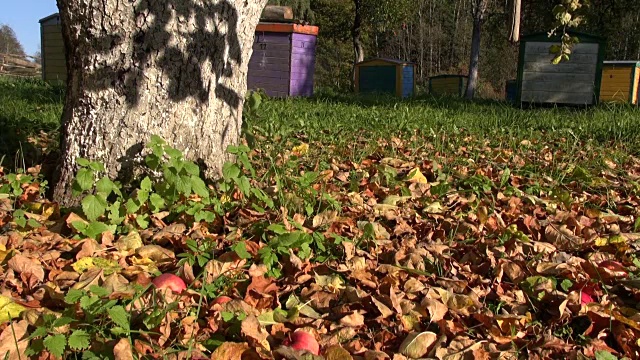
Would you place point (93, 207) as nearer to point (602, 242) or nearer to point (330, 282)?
point (330, 282)

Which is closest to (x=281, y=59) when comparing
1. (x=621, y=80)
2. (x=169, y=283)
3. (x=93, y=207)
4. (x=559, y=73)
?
(x=559, y=73)

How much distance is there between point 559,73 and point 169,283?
11845mm

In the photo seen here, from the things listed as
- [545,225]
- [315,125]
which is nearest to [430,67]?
[315,125]

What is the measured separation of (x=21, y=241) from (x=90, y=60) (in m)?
0.96

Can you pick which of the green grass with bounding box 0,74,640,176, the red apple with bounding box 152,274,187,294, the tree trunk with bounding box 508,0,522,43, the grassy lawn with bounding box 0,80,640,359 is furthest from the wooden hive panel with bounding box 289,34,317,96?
the red apple with bounding box 152,274,187,294

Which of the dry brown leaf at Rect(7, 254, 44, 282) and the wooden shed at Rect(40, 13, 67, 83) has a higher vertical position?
the wooden shed at Rect(40, 13, 67, 83)

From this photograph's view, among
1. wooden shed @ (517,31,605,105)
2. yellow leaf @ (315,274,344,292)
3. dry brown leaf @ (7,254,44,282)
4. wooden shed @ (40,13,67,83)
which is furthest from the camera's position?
wooden shed @ (40,13,67,83)

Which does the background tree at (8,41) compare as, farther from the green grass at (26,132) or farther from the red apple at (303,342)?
the red apple at (303,342)

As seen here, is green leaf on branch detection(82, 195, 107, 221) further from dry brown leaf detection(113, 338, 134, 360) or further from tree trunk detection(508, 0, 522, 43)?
tree trunk detection(508, 0, 522, 43)

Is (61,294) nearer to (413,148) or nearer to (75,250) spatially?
(75,250)

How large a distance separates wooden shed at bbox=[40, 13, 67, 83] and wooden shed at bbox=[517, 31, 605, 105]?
12.7 meters

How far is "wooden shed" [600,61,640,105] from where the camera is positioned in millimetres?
15672

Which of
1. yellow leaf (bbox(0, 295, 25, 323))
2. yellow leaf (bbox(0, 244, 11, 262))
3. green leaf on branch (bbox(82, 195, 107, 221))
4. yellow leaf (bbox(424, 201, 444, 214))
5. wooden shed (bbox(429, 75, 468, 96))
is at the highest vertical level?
wooden shed (bbox(429, 75, 468, 96))

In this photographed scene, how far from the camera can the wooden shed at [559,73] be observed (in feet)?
38.6
